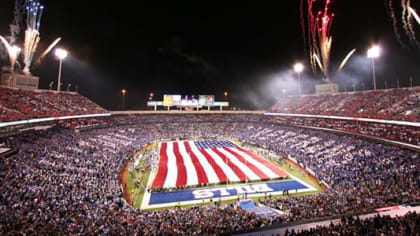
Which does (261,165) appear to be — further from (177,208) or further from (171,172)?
(177,208)

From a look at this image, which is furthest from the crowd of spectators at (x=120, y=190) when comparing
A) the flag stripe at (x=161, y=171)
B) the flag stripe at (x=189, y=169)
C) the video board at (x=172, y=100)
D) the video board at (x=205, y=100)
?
the video board at (x=205, y=100)

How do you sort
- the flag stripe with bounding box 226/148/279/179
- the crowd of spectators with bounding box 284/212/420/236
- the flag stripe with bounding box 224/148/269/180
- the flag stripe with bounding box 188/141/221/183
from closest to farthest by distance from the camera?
the crowd of spectators with bounding box 284/212/420/236 → the flag stripe with bounding box 188/141/221/183 → the flag stripe with bounding box 224/148/269/180 → the flag stripe with bounding box 226/148/279/179

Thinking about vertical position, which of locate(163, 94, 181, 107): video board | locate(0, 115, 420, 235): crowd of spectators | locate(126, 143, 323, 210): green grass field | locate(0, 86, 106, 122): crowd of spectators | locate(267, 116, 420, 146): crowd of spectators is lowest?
locate(126, 143, 323, 210): green grass field

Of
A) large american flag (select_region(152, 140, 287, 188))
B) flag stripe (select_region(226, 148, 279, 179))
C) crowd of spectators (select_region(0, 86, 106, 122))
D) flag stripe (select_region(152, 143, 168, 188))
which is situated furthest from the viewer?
flag stripe (select_region(226, 148, 279, 179))

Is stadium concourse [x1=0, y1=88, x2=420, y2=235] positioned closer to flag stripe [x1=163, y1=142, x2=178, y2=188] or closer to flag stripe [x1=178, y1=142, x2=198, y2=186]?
flag stripe [x1=163, y1=142, x2=178, y2=188]

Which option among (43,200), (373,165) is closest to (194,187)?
(43,200)

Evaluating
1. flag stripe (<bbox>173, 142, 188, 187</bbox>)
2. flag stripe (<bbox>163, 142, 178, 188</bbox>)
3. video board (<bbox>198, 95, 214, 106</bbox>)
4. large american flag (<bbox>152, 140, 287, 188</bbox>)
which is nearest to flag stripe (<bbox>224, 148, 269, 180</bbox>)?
large american flag (<bbox>152, 140, 287, 188</bbox>)

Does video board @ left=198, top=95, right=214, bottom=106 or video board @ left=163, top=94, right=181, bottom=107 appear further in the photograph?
video board @ left=198, top=95, right=214, bottom=106

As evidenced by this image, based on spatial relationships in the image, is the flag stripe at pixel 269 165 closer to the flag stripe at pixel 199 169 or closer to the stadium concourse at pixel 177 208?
the stadium concourse at pixel 177 208
